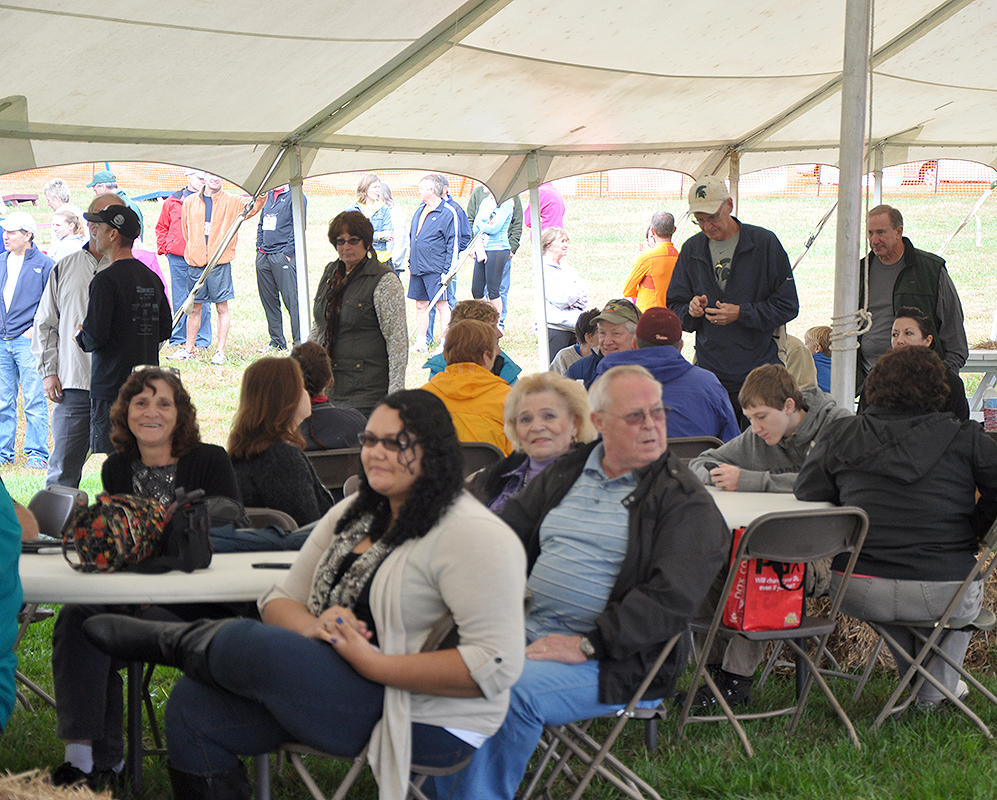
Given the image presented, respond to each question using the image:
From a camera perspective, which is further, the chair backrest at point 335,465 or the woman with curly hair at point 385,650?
the chair backrest at point 335,465

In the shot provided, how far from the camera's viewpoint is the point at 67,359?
6.16m

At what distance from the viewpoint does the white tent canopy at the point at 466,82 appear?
17.4 feet

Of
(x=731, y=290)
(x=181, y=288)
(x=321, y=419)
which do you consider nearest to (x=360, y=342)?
(x=321, y=419)

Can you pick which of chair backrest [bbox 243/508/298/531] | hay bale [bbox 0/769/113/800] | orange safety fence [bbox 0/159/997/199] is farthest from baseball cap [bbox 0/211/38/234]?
orange safety fence [bbox 0/159/997/199]

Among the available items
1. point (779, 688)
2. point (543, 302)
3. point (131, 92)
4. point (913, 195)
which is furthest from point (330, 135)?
point (913, 195)

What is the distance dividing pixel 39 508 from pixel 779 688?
8.75ft

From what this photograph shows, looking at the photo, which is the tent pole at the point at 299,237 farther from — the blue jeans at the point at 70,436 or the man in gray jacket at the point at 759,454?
the man in gray jacket at the point at 759,454

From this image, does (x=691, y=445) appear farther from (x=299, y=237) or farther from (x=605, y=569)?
(x=299, y=237)

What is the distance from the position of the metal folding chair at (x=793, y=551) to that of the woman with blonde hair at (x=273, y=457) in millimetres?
1381

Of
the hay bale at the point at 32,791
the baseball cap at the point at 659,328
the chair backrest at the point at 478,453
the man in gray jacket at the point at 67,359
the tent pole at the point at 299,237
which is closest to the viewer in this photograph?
the hay bale at the point at 32,791

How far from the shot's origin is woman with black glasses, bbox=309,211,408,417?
555cm

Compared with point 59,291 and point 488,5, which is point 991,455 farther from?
point 59,291

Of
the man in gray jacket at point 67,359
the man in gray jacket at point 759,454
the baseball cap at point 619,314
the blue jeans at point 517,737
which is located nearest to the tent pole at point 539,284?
the baseball cap at point 619,314

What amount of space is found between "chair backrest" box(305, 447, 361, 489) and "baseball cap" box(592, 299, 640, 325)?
1.82 meters
